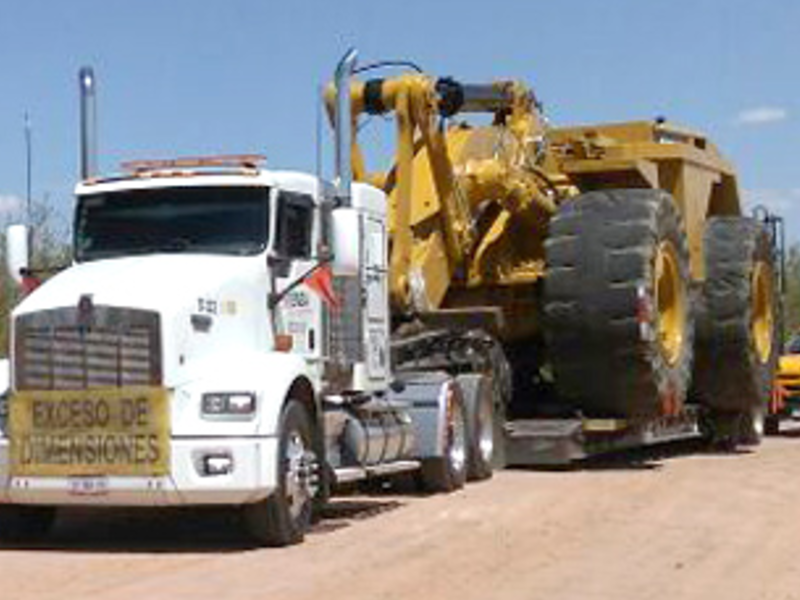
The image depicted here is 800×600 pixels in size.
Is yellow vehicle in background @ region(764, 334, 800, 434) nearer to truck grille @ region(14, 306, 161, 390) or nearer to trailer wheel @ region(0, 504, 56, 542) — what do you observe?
trailer wheel @ region(0, 504, 56, 542)

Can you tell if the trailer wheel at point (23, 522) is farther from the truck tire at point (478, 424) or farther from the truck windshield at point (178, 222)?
the truck tire at point (478, 424)

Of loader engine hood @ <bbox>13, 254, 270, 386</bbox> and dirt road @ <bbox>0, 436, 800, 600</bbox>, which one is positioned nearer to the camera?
dirt road @ <bbox>0, 436, 800, 600</bbox>

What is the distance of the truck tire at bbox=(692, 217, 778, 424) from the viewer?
2133cm

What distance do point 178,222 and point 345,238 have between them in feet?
4.50

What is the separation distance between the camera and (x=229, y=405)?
11.9 metres

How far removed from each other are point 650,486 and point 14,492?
23.4 ft

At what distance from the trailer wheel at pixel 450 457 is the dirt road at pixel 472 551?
244mm

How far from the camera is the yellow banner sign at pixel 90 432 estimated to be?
1188cm

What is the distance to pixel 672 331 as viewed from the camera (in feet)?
65.2

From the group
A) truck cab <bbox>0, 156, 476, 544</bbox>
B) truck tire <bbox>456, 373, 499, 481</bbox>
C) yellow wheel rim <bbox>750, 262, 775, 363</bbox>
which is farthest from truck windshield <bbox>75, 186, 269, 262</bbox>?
yellow wheel rim <bbox>750, 262, 775, 363</bbox>

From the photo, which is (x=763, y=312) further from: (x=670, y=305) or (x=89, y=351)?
(x=89, y=351)

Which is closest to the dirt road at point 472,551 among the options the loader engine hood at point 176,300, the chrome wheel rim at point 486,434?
the chrome wheel rim at point 486,434

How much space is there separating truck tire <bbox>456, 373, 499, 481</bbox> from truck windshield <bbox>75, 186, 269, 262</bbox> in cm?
477

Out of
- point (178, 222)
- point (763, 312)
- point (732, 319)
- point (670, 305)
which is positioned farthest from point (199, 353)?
point (763, 312)
